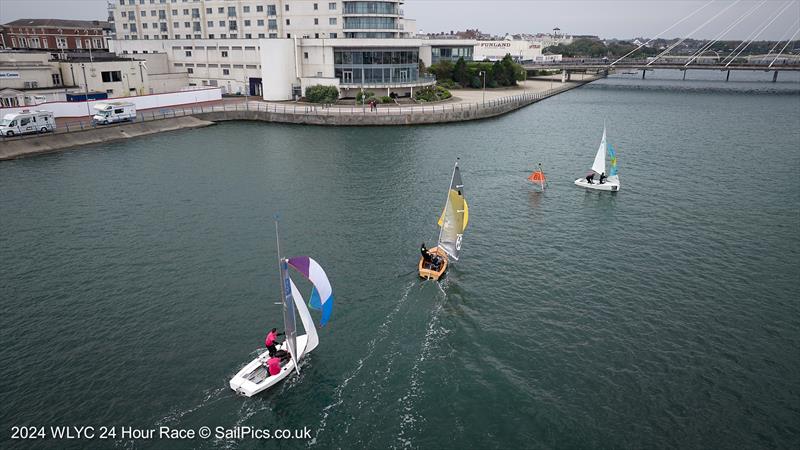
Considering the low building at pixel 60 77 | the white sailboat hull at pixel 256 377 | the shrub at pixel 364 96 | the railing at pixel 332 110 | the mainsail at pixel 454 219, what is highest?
the low building at pixel 60 77

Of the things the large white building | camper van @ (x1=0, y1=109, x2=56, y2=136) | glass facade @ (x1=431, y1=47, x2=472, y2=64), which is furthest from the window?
glass facade @ (x1=431, y1=47, x2=472, y2=64)

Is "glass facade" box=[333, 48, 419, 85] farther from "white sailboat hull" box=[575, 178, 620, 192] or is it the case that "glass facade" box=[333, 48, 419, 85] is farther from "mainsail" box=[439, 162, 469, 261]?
"mainsail" box=[439, 162, 469, 261]

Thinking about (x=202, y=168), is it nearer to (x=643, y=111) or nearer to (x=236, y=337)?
(x=236, y=337)

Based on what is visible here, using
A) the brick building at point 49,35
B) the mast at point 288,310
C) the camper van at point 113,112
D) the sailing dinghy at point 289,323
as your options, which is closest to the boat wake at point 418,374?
the sailing dinghy at point 289,323

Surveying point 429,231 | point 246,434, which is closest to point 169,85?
point 429,231

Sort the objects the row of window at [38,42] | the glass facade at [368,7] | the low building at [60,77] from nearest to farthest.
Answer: the low building at [60,77] < the glass facade at [368,7] < the row of window at [38,42]

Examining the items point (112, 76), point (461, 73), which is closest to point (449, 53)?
point (461, 73)

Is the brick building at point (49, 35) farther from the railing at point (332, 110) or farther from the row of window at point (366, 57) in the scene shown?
the row of window at point (366, 57)
